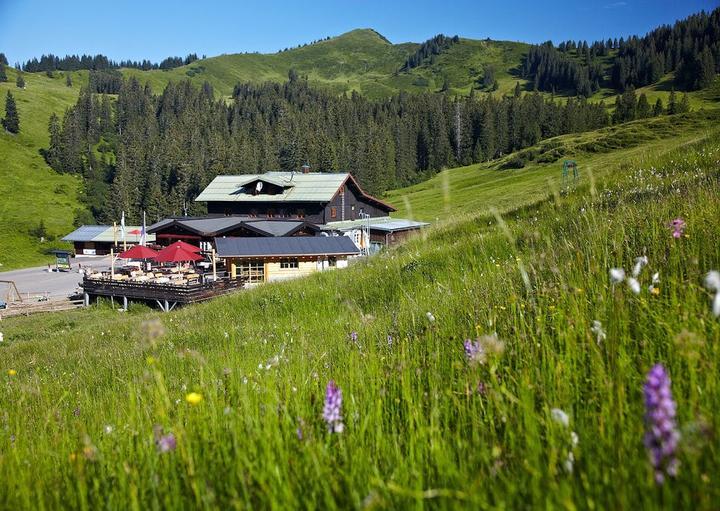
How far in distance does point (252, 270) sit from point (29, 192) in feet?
306

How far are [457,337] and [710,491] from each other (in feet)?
8.36

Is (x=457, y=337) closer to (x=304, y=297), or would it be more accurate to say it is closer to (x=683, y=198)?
(x=683, y=198)

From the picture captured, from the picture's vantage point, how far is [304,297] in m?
11.0

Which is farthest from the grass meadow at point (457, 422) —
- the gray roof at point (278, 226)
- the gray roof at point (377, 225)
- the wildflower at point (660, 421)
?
the gray roof at point (377, 225)

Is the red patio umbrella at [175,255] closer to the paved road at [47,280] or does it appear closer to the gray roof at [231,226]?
the gray roof at [231,226]

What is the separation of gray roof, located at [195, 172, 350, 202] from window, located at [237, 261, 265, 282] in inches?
1017

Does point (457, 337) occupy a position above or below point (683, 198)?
below

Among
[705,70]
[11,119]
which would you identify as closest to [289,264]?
[11,119]

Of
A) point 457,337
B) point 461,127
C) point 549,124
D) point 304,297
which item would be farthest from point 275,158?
point 457,337

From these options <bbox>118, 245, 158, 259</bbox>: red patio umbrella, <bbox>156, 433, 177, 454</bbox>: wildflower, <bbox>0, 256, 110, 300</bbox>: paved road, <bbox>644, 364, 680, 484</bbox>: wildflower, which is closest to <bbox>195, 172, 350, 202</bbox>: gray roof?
<bbox>0, 256, 110, 300</bbox>: paved road

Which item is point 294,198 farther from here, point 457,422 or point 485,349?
point 457,422

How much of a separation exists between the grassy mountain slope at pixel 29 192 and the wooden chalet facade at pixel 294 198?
34634mm

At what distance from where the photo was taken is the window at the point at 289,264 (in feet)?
134

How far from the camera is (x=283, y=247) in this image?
40.5 metres
